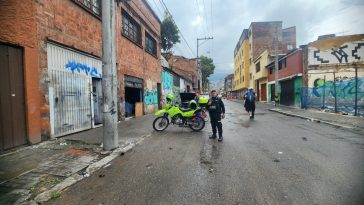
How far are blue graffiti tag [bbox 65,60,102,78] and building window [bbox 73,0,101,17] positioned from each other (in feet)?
8.08

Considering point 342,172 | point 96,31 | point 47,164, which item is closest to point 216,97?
point 342,172

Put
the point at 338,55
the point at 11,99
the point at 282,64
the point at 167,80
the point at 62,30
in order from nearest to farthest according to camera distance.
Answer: the point at 11,99
the point at 62,30
the point at 338,55
the point at 167,80
the point at 282,64

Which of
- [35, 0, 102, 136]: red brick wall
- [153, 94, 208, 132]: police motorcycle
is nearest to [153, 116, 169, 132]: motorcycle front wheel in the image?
[153, 94, 208, 132]: police motorcycle

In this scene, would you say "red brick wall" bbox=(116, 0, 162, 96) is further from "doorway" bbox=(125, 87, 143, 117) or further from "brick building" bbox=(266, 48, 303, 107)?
"brick building" bbox=(266, 48, 303, 107)

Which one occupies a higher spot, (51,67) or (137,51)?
(137,51)

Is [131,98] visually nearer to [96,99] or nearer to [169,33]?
[96,99]

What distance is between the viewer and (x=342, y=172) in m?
4.50

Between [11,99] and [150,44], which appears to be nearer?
[11,99]

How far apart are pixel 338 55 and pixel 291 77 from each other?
15.3ft

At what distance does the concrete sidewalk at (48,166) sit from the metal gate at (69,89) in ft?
3.43

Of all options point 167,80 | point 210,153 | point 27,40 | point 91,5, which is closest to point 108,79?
point 27,40

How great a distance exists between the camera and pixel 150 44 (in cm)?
2148

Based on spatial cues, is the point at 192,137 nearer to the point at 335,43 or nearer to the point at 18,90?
the point at 18,90

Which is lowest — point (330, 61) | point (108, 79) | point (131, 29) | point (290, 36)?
point (108, 79)
